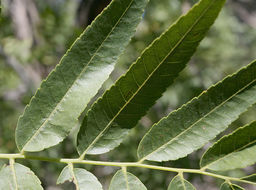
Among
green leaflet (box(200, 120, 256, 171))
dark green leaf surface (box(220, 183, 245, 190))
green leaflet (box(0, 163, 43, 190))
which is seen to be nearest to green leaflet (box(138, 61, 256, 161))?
green leaflet (box(200, 120, 256, 171))

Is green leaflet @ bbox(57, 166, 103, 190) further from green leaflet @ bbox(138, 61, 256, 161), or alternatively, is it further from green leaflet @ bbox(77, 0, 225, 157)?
green leaflet @ bbox(138, 61, 256, 161)

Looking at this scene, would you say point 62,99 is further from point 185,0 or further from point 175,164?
point 185,0

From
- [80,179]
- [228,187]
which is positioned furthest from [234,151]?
[80,179]

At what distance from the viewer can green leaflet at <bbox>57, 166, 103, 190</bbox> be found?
2.99ft

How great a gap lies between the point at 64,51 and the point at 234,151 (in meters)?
2.92

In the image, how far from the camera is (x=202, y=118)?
2.97 ft

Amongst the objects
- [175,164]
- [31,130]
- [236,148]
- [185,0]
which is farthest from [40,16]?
[236,148]

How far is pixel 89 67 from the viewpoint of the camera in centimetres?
91

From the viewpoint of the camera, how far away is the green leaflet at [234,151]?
2.93 feet

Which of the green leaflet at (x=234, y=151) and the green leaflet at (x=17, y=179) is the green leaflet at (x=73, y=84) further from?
the green leaflet at (x=234, y=151)

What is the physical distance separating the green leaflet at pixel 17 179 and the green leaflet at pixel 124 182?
8.7 inches

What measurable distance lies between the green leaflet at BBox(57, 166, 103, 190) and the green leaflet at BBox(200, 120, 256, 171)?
35 cm

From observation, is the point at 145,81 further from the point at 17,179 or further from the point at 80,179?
the point at 17,179

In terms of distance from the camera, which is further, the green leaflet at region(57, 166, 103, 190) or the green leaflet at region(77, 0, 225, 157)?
the green leaflet at region(57, 166, 103, 190)
